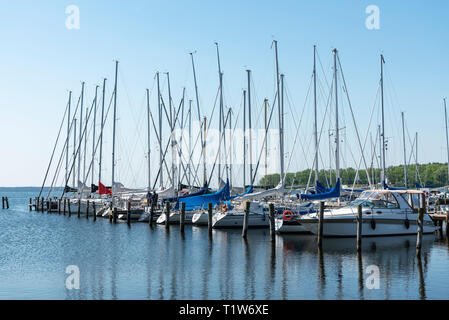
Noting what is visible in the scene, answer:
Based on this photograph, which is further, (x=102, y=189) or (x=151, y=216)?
(x=102, y=189)

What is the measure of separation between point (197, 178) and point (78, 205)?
15346mm

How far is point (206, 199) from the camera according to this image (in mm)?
45719

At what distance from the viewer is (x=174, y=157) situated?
60.7m

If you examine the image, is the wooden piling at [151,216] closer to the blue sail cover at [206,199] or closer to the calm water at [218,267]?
the blue sail cover at [206,199]

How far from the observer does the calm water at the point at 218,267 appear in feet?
69.1

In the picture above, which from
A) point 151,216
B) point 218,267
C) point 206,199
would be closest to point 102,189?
point 151,216

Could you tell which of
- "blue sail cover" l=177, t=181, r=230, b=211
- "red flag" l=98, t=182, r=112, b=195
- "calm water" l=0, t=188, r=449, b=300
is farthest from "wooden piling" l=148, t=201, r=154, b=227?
"red flag" l=98, t=182, r=112, b=195

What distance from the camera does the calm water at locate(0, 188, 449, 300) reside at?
69.1ft

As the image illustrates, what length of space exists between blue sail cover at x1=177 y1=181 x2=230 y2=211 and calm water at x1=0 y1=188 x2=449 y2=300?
169 inches

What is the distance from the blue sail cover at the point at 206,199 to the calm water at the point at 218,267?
429 centimetres

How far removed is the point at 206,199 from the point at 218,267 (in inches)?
759

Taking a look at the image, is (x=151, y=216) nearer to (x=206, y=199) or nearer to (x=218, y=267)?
(x=206, y=199)

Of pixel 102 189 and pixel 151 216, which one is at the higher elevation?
pixel 102 189
